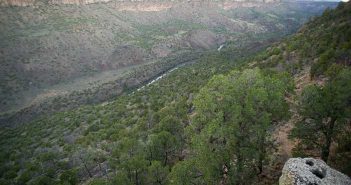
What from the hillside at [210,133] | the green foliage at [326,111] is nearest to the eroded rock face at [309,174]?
the hillside at [210,133]

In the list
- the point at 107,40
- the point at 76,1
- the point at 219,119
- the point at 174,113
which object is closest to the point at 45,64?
the point at 107,40

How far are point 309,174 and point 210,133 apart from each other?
8.21 metres

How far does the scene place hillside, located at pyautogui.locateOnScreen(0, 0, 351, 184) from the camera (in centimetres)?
2386

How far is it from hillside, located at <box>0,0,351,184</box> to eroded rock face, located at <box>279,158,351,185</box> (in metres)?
4.48

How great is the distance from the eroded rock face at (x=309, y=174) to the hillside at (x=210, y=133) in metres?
4.48

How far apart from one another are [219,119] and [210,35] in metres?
178

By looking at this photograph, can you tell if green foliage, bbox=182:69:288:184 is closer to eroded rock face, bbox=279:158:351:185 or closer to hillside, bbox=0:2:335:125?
eroded rock face, bbox=279:158:351:185

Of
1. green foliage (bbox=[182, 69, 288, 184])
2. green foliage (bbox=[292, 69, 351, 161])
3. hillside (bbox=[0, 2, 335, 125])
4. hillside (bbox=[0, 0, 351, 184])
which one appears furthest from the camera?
hillside (bbox=[0, 2, 335, 125])

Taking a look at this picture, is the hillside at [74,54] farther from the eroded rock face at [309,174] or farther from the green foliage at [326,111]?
the eroded rock face at [309,174]

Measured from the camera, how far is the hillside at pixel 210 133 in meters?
23.9

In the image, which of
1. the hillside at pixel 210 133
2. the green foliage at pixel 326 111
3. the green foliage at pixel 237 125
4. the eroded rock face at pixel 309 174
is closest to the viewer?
the eroded rock face at pixel 309 174

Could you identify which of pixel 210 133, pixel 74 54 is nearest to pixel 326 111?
pixel 210 133

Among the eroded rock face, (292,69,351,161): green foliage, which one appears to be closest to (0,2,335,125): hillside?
(292,69,351,161): green foliage

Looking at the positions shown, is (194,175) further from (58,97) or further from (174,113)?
(58,97)
